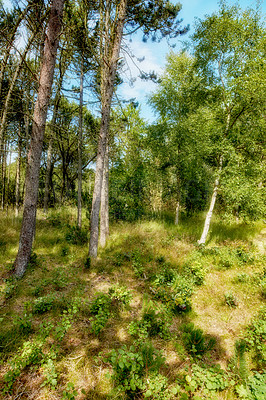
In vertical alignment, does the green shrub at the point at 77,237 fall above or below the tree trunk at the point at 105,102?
below

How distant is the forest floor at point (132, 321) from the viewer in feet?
8.11

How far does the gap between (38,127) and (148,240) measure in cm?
583

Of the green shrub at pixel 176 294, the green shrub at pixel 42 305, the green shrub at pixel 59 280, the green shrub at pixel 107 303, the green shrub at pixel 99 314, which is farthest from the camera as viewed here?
the green shrub at pixel 59 280

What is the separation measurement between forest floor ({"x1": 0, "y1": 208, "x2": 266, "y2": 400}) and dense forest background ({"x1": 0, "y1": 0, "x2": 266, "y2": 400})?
30 millimetres

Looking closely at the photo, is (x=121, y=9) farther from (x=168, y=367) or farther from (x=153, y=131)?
(x=168, y=367)

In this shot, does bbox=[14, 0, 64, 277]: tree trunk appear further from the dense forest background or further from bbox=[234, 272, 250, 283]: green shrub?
bbox=[234, 272, 250, 283]: green shrub

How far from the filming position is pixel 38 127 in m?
5.11

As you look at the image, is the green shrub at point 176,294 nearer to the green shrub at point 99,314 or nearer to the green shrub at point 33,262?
the green shrub at point 99,314

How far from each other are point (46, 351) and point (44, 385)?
61cm

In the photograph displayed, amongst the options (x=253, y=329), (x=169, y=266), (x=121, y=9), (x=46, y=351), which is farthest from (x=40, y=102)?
(x=253, y=329)

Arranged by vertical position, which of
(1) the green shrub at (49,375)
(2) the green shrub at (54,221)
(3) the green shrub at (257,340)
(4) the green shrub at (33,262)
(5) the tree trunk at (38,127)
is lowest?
(3) the green shrub at (257,340)

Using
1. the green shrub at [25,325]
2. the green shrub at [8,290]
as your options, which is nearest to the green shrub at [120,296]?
the green shrub at [25,325]

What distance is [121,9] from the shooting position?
20.7 ft

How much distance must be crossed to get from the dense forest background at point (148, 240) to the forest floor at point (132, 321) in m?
0.03
